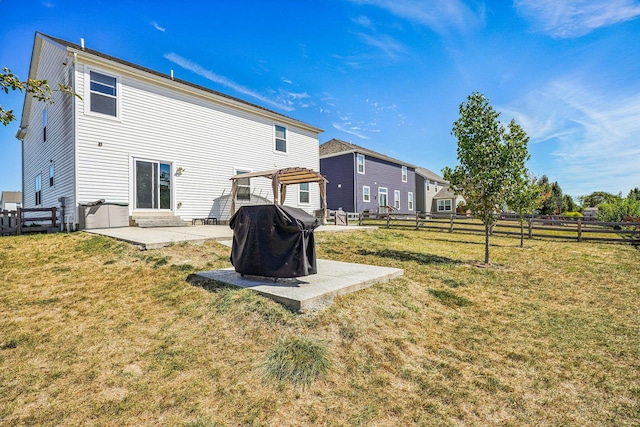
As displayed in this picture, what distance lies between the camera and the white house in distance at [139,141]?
10.1 metres

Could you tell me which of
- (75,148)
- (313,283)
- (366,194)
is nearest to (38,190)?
(75,148)

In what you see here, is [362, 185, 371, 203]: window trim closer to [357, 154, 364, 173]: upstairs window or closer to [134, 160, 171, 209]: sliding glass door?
[357, 154, 364, 173]: upstairs window

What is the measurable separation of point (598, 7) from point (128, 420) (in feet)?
42.4

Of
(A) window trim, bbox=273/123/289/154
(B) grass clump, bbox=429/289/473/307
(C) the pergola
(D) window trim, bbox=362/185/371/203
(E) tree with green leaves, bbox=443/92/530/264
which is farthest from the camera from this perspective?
(D) window trim, bbox=362/185/371/203

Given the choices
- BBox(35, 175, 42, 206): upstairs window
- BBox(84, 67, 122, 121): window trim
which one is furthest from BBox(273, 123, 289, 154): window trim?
BBox(35, 175, 42, 206): upstairs window

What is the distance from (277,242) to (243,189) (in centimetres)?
1089

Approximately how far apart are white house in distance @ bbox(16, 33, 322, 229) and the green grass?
537cm

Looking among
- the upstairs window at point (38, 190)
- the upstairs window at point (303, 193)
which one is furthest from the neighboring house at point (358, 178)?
the upstairs window at point (38, 190)

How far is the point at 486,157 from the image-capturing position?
7.82 metres

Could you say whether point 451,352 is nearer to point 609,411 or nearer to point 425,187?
point 609,411

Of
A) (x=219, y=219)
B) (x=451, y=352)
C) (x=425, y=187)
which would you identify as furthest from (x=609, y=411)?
(x=425, y=187)

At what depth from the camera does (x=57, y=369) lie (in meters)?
2.90

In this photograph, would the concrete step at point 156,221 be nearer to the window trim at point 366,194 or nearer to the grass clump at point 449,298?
the grass clump at point 449,298

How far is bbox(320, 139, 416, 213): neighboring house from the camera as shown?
24.6 meters
